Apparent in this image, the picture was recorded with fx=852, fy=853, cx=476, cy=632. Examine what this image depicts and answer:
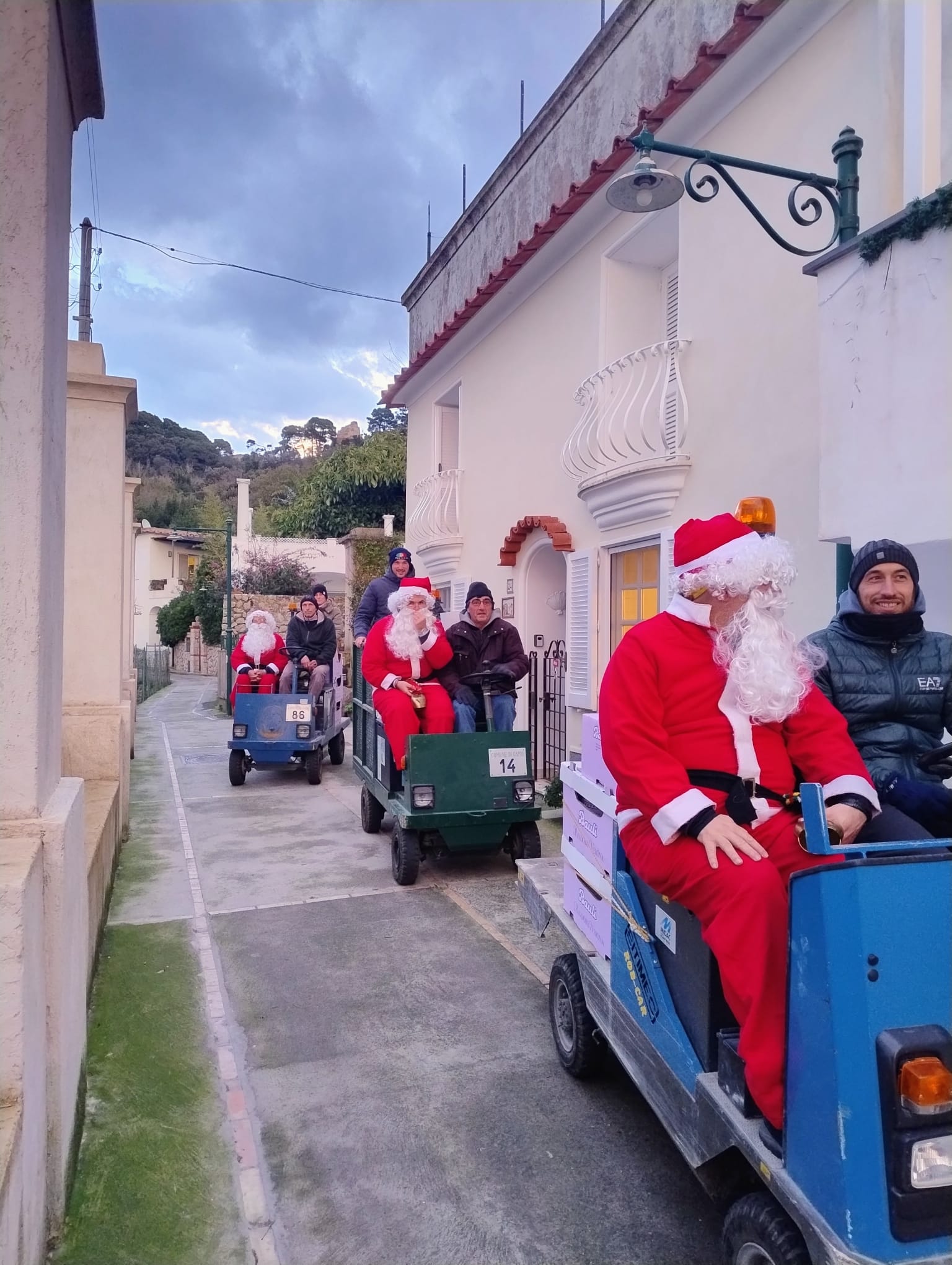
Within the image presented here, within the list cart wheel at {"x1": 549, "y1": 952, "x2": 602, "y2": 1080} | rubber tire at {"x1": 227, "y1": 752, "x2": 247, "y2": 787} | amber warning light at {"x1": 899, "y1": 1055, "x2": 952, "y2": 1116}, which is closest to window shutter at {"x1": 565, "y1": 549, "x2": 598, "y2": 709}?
rubber tire at {"x1": 227, "y1": 752, "x2": 247, "y2": 787}

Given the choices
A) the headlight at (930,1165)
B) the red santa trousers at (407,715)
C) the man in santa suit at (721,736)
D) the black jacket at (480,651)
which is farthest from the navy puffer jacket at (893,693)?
the black jacket at (480,651)

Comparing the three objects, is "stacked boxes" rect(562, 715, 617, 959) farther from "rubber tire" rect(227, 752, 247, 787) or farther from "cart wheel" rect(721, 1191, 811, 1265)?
"rubber tire" rect(227, 752, 247, 787)

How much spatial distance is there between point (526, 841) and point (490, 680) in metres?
1.14

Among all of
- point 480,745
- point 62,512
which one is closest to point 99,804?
point 480,745

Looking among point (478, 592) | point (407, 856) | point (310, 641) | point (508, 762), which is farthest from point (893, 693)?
point (310, 641)

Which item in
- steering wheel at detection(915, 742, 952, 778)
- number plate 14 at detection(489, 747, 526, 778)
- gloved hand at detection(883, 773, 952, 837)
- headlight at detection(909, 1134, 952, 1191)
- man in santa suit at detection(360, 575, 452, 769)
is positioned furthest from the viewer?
man in santa suit at detection(360, 575, 452, 769)

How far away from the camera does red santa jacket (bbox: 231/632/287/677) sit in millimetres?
9688

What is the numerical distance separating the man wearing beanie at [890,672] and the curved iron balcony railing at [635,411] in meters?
3.50

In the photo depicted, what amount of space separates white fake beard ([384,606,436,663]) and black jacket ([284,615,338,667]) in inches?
139

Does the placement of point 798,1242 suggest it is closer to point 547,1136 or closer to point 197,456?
point 547,1136

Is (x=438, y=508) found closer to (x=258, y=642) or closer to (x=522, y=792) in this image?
(x=258, y=642)

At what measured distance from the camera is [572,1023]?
10.1 ft

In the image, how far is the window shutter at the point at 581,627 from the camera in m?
7.50

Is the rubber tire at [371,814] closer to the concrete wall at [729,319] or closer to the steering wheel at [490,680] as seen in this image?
the steering wheel at [490,680]
